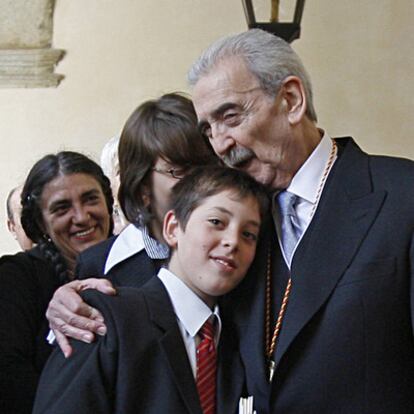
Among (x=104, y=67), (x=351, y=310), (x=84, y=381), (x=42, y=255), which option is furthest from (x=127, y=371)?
(x=104, y=67)

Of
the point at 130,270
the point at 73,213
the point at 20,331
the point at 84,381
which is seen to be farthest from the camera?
the point at 73,213

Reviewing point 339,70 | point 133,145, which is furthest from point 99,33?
point 133,145

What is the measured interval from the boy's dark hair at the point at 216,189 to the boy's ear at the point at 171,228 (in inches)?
0.5

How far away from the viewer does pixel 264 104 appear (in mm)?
2213

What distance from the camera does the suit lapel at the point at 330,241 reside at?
6.84 feet

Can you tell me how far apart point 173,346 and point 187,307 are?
0.12 meters

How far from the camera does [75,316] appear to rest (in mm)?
2090

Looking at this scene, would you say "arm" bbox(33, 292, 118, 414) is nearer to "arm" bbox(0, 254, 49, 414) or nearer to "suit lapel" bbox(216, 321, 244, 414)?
"suit lapel" bbox(216, 321, 244, 414)

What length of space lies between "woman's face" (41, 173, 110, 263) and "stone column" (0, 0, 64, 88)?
8.68ft

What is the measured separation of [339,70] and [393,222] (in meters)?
3.50

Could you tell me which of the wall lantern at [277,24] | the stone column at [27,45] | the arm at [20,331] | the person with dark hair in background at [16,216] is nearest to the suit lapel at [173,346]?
the arm at [20,331]

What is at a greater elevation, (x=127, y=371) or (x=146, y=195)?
(x=146, y=195)

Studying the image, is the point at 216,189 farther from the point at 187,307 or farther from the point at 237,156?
the point at 187,307

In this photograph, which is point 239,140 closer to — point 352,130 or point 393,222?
point 393,222
